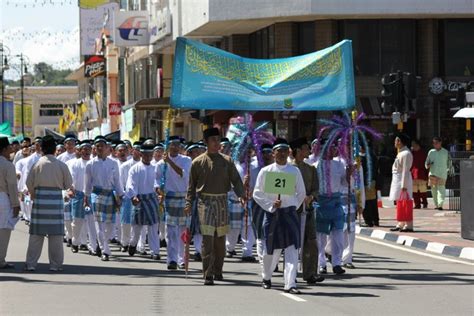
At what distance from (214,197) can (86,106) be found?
67.3m

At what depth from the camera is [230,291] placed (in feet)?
49.7

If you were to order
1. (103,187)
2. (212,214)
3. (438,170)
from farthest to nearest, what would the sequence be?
(438,170) < (103,187) < (212,214)

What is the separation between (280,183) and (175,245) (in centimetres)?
340

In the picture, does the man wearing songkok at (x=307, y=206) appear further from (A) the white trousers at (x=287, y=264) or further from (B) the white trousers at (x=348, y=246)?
(B) the white trousers at (x=348, y=246)

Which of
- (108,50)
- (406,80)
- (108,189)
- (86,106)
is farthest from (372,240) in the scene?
(86,106)

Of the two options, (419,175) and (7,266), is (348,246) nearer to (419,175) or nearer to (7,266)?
(7,266)

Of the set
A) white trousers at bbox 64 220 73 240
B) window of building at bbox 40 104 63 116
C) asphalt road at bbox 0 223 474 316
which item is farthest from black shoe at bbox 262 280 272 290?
window of building at bbox 40 104 63 116

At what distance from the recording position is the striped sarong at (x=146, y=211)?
20.0m

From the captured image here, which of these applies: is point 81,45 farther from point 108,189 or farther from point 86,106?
point 108,189

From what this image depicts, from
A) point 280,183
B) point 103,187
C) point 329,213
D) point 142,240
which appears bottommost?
point 142,240

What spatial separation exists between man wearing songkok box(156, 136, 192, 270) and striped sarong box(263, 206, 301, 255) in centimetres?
297

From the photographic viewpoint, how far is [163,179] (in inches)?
746

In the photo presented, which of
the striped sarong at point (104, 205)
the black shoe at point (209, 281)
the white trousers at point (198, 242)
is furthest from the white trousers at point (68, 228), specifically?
the black shoe at point (209, 281)

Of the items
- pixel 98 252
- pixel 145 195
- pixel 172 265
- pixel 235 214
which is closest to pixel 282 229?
pixel 172 265
